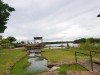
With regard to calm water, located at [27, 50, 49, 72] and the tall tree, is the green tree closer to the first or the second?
the tall tree

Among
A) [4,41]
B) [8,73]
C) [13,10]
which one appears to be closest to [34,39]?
[4,41]

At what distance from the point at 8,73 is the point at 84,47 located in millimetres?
26787

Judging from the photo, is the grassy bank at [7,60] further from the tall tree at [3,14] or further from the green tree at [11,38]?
the green tree at [11,38]

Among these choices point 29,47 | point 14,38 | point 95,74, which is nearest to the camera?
point 95,74

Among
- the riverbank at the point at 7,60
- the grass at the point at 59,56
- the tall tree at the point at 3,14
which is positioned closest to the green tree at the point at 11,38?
the tall tree at the point at 3,14

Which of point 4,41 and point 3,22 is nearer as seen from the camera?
point 3,22

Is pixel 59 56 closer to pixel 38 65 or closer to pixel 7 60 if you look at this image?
pixel 7 60

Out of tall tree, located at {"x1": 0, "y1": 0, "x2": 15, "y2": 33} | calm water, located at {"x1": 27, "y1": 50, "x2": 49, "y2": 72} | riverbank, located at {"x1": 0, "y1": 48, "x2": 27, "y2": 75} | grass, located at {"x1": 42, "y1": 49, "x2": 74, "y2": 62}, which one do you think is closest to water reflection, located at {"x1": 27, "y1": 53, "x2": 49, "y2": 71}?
calm water, located at {"x1": 27, "y1": 50, "x2": 49, "y2": 72}

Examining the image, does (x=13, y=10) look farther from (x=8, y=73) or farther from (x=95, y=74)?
(x=95, y=74)

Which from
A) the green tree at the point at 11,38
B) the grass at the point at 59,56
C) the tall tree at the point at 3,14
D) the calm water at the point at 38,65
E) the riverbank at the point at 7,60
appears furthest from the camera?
the green tree at the point at 11,38

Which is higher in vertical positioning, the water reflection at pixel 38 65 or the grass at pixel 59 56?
the grass at pixel 59 56

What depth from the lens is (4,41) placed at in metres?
66.2

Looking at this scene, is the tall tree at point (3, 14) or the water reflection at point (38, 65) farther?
the tall tree at point (3, 14)

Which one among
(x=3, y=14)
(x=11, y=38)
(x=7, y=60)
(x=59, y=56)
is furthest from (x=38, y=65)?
(x=11, y=38)
